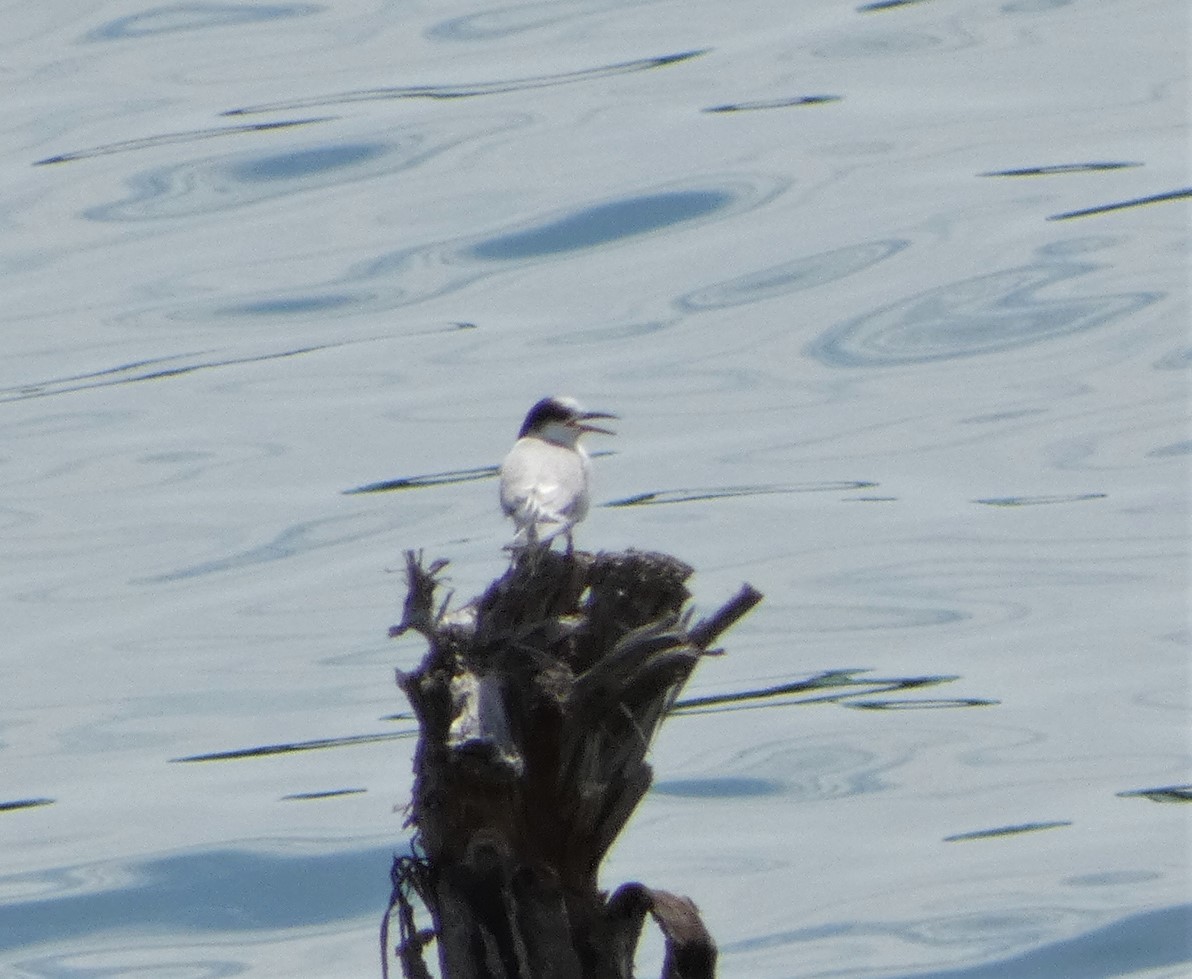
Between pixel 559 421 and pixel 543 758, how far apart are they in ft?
24.9

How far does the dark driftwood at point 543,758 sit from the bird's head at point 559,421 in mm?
7120

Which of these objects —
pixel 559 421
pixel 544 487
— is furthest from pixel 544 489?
pixel 559 421

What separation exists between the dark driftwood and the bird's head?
280 inches

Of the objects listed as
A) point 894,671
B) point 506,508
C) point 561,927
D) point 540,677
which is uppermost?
point 540,677

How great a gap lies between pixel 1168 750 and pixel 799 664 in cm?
463

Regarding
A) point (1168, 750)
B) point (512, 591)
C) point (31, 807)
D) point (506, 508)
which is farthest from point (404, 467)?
point (512, 591)

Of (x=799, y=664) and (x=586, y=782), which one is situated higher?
(x=586, y=782)

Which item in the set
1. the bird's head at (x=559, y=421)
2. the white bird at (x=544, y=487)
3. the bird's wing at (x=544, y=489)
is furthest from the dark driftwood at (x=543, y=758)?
the bird's head at (x=559, y=421)

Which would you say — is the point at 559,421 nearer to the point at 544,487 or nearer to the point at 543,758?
the point at 544,487

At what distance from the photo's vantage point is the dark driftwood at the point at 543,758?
20.3ft

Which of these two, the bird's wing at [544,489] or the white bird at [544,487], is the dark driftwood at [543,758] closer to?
the white bird at [544,487]

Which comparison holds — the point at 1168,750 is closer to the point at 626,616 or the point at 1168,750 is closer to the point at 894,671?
the point at 894,671

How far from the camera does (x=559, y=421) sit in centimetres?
1390

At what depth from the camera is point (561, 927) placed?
6.17 meters
